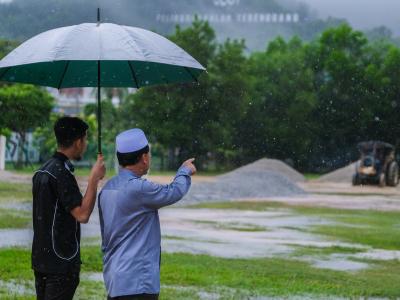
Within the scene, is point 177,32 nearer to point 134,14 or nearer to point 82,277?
point 82,277

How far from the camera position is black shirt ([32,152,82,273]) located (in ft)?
12.2

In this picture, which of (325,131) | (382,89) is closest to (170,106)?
(325,131)

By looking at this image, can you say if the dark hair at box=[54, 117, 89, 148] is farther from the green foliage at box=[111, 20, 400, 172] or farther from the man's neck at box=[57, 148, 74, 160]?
the green foliage at box=[111, 20, 400, 172]

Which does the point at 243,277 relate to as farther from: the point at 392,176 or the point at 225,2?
the point at 225,2

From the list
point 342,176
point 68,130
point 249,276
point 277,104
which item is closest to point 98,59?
point 68,130

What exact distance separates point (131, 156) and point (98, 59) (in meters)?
0.71

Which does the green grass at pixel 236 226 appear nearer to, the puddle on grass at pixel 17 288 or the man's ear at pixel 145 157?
the puddle on grass at pixel 17 288

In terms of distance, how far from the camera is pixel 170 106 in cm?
4875

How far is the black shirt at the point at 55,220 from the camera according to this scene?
3.73 m

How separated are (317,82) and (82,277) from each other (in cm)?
4943

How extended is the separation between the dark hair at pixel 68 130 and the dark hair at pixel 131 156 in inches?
12.8

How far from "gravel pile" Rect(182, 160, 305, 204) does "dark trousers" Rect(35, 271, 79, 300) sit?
1670 cm

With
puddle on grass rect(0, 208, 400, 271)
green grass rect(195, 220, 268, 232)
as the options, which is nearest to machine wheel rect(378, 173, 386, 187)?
puddle on grass rect(0, 208, 400, 271)

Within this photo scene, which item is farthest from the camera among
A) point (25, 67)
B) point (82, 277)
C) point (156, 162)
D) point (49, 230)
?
point (156, 162)
